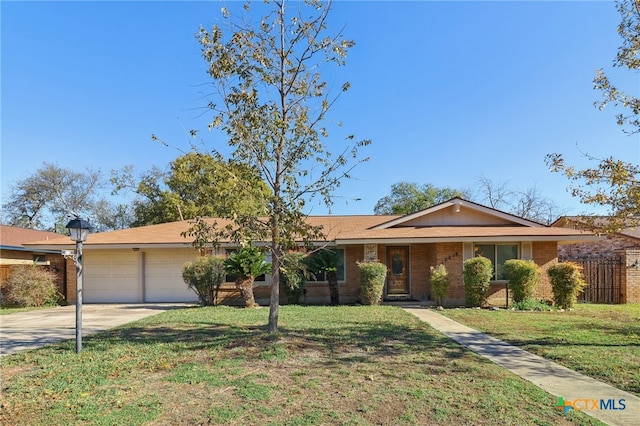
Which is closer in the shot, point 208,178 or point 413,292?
point 208,178

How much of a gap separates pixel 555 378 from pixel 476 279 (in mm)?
8019

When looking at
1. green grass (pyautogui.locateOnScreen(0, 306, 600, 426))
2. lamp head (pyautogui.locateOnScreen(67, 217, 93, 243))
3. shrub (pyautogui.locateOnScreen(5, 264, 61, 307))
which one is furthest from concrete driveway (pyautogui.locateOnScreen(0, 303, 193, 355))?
lamp head (pyautogui.locateOnScreen(67, 217, 93, 243))

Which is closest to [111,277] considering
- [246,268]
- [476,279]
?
[246,268]

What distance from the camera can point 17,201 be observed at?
38938 millimetres

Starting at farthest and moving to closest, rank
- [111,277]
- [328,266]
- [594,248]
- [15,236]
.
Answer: [15,236] < [594,248] < [111,277] < [328,266]

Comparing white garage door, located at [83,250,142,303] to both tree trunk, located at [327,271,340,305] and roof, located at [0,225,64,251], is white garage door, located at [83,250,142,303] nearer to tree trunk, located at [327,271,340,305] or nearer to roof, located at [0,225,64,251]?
roof, located at [0,225,64,251]

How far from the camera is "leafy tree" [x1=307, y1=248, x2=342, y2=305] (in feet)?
48.5

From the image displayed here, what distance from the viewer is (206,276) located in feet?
46.9

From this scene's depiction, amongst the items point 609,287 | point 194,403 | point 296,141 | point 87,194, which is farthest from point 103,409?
point 87,194

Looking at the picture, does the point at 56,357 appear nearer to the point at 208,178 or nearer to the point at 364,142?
the point at 208,178

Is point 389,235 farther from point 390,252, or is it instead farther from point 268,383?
point 268,383

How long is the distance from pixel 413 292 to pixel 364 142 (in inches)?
384

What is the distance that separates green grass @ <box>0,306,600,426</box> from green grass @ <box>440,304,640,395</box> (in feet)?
4.86

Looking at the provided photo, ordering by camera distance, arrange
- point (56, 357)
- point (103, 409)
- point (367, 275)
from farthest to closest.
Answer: point (367, 275), point (56, 357), point (103, 409)
